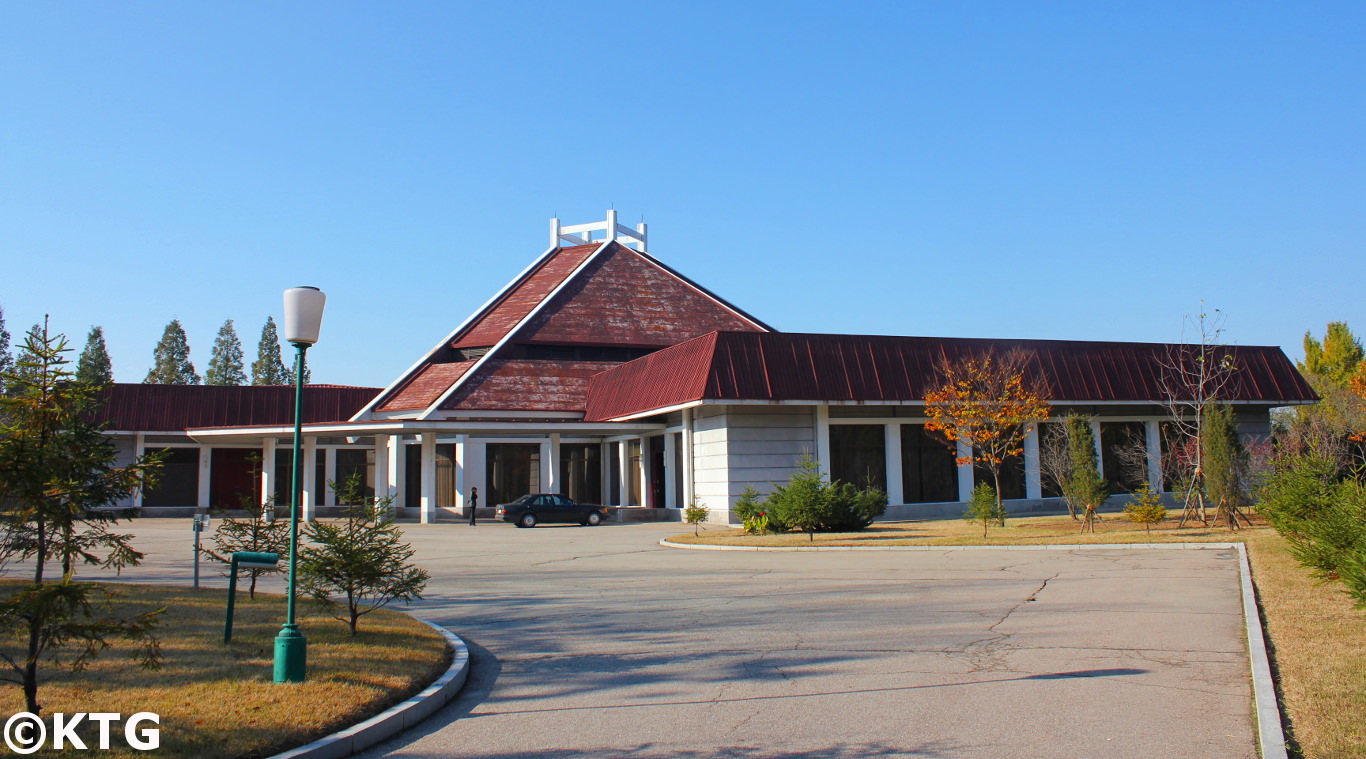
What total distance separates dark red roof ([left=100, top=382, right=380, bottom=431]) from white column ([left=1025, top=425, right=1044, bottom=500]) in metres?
31.5

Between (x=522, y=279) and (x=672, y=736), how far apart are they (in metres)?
48.6

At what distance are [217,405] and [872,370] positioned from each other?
32.9 m

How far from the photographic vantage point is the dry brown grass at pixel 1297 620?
6.56 metres

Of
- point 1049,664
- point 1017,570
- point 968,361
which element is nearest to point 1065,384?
point 968,361

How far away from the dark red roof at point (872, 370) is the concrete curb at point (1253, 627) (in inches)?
343

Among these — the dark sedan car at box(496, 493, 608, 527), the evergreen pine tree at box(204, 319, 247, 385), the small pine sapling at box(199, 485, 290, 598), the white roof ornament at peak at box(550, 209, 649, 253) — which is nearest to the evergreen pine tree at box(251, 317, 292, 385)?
the evergreen pine tree at box(204, 319, 247, 385)

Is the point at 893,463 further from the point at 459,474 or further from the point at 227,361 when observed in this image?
the point at 227,361

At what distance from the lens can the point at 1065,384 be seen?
114 ft

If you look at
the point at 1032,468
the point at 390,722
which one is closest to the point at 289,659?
the point at 390,722

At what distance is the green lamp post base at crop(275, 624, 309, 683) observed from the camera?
785 cm

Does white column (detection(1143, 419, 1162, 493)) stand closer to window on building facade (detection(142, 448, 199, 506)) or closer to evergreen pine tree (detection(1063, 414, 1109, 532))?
evergreen pine tree (detection(1063, 414, 1109, 532))

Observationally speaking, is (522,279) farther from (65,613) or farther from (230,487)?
(65,613)

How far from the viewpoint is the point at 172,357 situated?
97.0m

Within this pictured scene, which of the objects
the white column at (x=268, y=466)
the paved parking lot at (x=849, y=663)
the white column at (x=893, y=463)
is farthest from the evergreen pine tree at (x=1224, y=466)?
the white column at (x=268, y=466)
